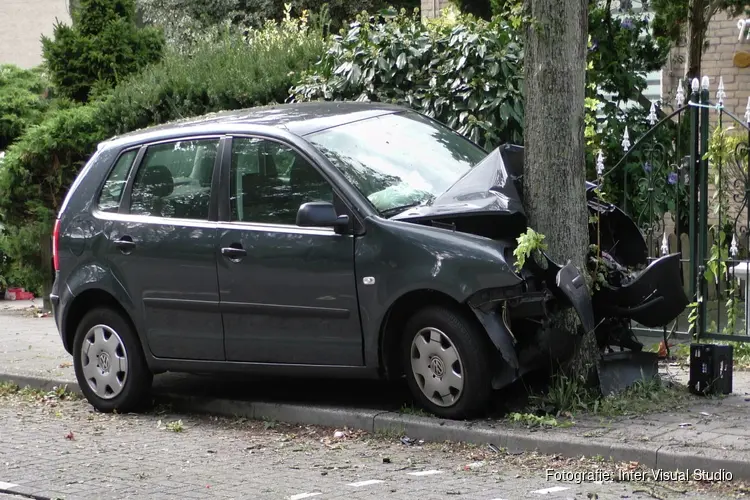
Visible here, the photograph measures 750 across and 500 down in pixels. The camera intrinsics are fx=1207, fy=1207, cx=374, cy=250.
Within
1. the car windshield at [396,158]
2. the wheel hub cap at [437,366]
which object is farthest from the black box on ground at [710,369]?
the car windshield at [396,158]

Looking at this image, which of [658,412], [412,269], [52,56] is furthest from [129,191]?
[52,56]

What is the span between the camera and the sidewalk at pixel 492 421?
235 inches

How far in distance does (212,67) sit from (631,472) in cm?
753

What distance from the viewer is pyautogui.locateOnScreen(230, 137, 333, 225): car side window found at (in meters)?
7.30

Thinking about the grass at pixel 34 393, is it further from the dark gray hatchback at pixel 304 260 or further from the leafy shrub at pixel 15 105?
the leafy shrub at pixel 15 105

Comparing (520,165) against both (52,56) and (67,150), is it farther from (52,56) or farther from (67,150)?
(52,56)

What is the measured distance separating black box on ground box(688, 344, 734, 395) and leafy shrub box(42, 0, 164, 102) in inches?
362

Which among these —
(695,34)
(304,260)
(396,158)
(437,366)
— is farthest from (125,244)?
(695,34)

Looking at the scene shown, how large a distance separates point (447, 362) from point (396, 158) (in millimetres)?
1449

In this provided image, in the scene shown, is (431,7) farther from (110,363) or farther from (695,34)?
(110,363)

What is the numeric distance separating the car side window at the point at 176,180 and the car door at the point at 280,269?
0.20m

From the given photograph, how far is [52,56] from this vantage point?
48.8ft

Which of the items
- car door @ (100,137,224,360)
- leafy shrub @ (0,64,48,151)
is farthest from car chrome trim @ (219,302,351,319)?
leafy shrub @ (0,64,48,151)

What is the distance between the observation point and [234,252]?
7387 mm
